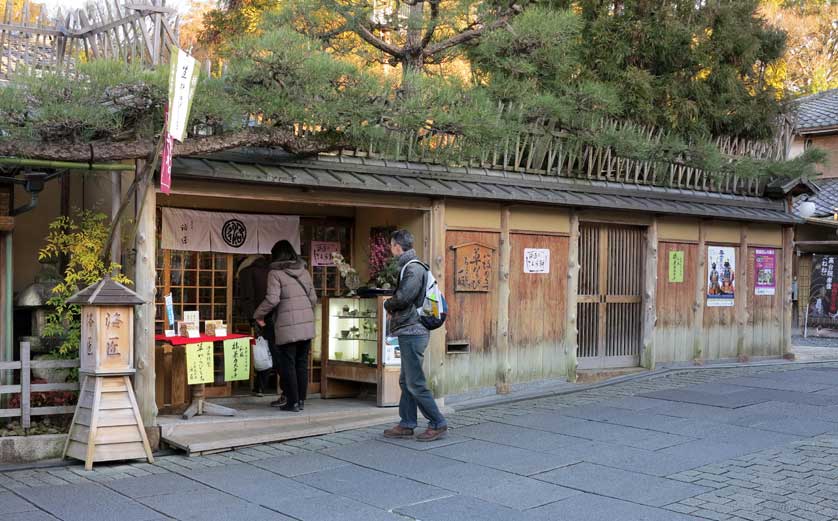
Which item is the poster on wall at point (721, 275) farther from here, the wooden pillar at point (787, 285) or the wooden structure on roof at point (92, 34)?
the wooden structure on roof at point (92, 34)

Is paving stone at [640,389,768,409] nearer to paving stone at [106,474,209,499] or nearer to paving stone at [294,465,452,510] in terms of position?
paving stone at [294,465,452,510]

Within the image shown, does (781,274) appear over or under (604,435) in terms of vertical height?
over

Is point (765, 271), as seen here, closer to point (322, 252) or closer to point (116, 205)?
point (322, 252)

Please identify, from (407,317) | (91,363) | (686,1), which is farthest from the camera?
(686,1)

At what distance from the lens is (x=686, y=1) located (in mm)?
15367

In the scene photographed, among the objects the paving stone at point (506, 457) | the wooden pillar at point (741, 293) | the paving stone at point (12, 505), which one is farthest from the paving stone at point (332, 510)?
the wooden pillar at point (741, 293)

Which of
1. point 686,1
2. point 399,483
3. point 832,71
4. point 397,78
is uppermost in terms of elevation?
point 832,71

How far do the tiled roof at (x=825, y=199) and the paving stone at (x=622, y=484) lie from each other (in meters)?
18.0

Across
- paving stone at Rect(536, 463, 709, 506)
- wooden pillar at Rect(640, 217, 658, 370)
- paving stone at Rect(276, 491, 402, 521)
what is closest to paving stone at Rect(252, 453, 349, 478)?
paving stone at Rect(276, 491, 402, 521)

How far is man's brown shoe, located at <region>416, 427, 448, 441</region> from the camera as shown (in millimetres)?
8852

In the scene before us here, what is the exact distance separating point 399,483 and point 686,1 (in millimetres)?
11444

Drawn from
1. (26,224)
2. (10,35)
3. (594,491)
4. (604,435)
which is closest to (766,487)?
(594,491)

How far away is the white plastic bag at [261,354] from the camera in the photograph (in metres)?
10.9

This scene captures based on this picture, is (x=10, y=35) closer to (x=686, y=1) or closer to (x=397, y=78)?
(x=397, y=78)
